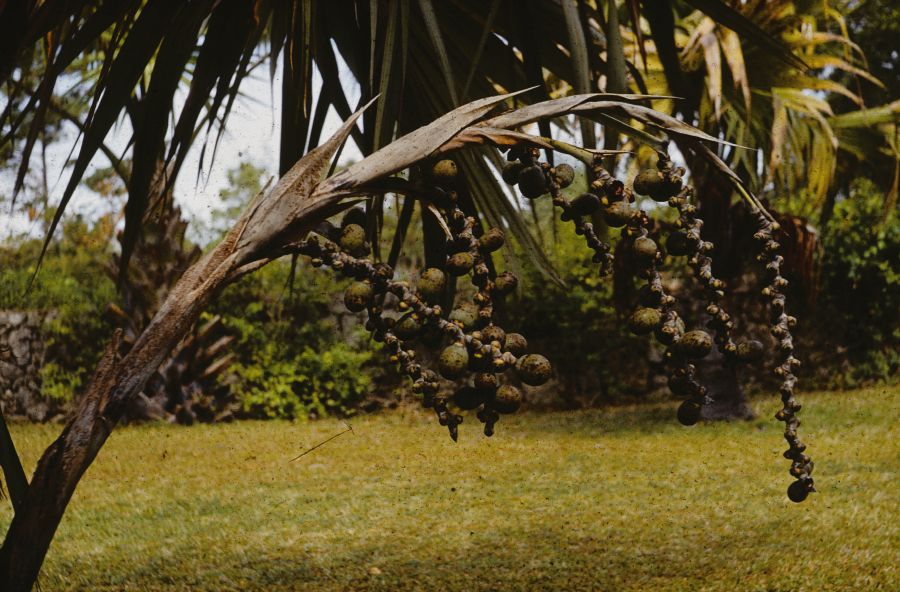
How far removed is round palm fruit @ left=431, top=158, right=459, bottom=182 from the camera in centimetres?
122

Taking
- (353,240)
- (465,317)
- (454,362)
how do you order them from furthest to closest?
(465,317) → (353,240) → (454,362)

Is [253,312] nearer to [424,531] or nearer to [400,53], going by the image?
[424,531]

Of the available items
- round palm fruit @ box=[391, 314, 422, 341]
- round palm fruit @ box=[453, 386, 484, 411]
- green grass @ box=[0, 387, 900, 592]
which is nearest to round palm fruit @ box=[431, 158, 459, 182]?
round palm fruit @ box=[391, 314, 422, 341]

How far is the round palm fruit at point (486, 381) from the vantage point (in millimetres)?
1172

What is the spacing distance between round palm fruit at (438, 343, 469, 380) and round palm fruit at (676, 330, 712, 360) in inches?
11.9

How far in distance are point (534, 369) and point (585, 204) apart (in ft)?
0.89

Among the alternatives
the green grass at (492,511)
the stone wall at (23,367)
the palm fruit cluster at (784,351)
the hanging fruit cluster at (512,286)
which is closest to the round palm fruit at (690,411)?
the hanging fruit cluster at (512,286)

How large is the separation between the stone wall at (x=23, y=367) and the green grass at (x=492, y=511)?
4.13 feet

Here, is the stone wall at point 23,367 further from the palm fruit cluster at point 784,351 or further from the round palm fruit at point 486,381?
the palm fruit cluster at point 784,351

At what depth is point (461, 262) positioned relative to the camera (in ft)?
3.92

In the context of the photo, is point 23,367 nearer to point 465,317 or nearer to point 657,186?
point 465,317

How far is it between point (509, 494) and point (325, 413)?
4174 mm

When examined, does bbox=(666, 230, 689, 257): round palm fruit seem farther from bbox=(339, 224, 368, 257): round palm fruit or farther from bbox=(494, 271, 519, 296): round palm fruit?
bbox=(339, 224, 368, 257): round palm fruit

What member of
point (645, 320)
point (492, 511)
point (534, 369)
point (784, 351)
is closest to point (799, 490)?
point (784, 351)
